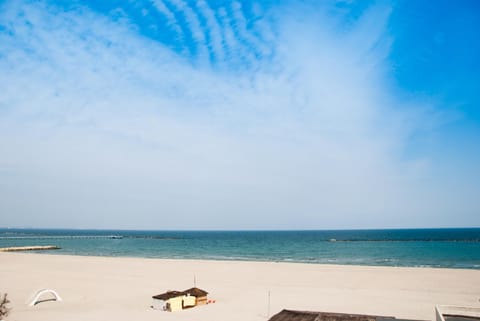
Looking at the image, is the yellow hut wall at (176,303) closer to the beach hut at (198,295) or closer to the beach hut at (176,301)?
the beach hut at (176,301)

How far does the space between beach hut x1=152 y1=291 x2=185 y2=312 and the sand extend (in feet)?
1.18

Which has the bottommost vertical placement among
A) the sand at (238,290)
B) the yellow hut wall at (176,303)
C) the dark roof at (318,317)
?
the sand at (238,290)

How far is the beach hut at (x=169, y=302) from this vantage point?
17.7 metres

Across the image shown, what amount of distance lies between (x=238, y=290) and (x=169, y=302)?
24.6 feet

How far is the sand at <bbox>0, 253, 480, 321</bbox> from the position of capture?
Answer: 1767cm

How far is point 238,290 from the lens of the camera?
24.3 meters

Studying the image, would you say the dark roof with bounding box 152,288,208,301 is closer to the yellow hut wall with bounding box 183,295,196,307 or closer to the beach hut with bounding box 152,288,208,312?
the beach hut with bounding box 152,288,208,312

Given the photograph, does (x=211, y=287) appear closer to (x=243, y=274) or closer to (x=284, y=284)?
(x=284, y=284)

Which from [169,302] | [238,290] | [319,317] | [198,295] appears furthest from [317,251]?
[319,317]

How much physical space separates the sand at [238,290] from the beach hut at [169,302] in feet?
1.18

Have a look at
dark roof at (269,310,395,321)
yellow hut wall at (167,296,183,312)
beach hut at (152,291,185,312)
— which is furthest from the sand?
dark roof at (269,310,395,321)

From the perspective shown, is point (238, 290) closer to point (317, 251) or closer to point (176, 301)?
point (176, 301)

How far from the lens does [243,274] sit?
3266 centimetres

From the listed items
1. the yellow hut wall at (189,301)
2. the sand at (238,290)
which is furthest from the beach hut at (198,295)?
the sand at (238,290)
